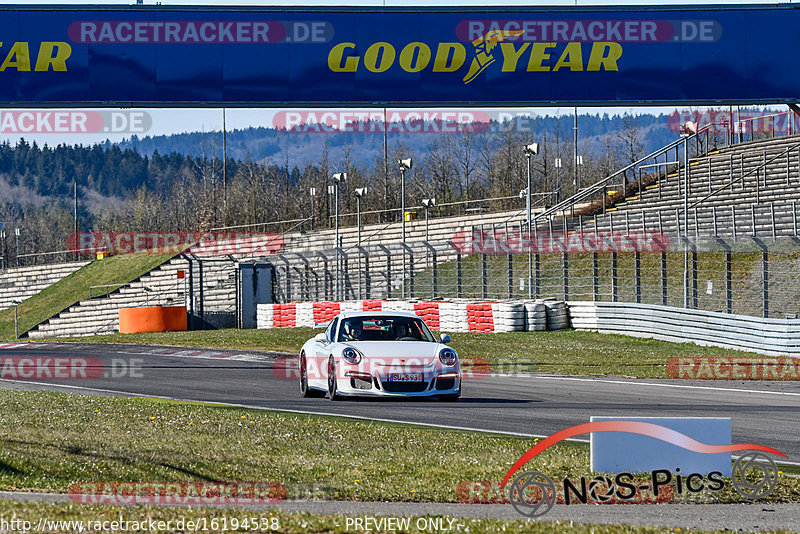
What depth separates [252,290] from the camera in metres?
44.2

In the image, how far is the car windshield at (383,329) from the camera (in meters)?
15.2

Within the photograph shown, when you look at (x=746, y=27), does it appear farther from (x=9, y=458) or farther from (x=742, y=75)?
(x=9, y=458)

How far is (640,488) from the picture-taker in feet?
27.1

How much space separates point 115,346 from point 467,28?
1787cm

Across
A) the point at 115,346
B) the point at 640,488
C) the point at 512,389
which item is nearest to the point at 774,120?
the point at 115,346

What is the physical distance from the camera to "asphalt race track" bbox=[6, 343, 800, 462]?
1297 cm

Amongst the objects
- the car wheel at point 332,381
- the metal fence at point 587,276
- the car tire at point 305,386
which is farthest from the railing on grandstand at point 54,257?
the car wheel at point 332,381
